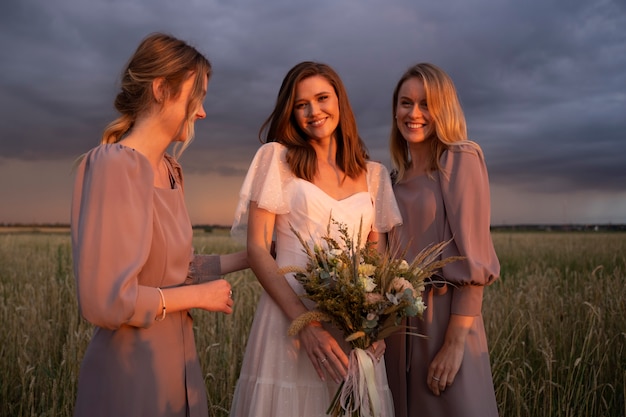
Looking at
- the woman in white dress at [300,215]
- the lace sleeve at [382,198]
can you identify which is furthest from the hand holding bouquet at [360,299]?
the lace sleeve at [382,198]

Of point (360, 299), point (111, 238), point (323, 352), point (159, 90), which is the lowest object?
point (323, 352)

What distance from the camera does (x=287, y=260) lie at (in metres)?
3.08

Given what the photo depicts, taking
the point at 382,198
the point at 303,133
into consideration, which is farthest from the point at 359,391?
the point at 303,133

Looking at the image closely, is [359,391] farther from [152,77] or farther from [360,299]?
[152,77]

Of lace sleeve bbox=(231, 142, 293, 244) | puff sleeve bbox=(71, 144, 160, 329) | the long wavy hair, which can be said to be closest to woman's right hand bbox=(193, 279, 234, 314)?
puff sleeve bbox=(71, 144, 160, 329)

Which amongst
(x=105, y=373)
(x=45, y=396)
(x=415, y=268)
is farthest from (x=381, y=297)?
(x=45, y=396)

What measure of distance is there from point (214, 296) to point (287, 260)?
0.95 m

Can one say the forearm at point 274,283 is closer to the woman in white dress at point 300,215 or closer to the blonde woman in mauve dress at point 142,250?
the woman in white dress at point 300,215

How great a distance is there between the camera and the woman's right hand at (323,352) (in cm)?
264

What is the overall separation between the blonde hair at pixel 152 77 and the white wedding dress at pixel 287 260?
956 mm

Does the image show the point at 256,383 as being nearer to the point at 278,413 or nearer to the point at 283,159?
the point at 278,413

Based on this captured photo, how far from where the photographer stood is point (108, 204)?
1856mm

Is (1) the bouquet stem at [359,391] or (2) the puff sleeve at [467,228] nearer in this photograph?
(1) the bouquet stem at [359,391]

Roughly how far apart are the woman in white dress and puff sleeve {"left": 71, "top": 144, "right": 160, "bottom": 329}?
1071 mm
